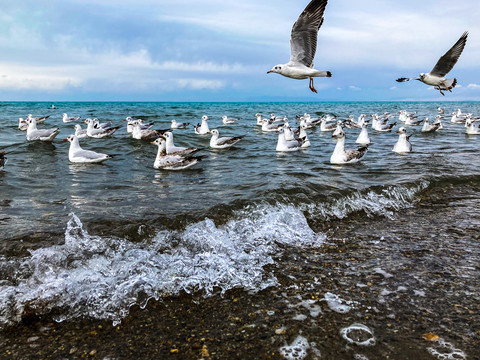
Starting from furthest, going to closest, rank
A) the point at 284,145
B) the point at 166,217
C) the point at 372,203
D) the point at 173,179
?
the point at 284,145 → the point at 173,179 → the point at 372,203 → the point at 166,217

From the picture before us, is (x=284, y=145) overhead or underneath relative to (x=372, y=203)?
overhead

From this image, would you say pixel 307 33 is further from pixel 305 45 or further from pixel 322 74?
pixel 322 74

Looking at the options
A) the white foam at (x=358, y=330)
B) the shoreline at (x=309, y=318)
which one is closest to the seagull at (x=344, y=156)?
the shoreline at (x=309, y=318)

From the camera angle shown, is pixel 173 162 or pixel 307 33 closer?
pixel 307 33

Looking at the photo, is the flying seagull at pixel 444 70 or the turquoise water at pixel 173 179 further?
the flying seagull at pixel 444 70

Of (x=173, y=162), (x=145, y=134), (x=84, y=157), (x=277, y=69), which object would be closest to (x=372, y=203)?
(x=277, y=69)

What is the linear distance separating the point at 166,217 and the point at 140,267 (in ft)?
5.81

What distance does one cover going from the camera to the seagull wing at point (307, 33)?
9.38 meters

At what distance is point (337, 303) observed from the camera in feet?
13.1

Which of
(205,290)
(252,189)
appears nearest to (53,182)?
(252,189)

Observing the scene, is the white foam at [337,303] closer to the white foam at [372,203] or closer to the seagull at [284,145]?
the white foam at [372,203]

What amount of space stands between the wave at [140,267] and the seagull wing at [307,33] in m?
5.13

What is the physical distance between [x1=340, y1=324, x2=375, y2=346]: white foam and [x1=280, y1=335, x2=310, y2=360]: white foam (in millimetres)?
365

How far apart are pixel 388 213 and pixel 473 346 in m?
4.17
